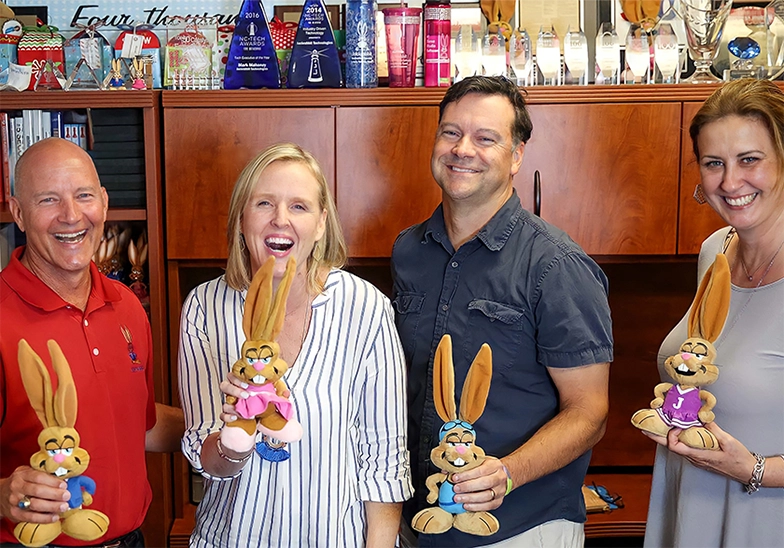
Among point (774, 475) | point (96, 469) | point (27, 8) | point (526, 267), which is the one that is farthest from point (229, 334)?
point (27, 8)

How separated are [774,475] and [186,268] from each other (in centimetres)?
187

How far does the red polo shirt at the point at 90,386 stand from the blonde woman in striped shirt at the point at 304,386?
0.19 metres

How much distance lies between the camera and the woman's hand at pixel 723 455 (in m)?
1.53

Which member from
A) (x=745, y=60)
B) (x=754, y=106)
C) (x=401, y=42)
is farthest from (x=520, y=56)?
(x=754, y=106)

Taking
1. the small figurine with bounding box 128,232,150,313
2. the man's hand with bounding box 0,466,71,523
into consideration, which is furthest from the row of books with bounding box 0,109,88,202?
the man's hand with bounding box 0,466,71,523

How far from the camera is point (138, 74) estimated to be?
2598mm

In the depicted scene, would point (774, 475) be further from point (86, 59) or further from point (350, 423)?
Answer: point (86, 59)

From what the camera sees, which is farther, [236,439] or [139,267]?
[139,267]

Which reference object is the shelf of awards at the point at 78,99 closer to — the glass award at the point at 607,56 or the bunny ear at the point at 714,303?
the glass award at the point at 607,56

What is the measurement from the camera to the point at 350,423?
162cm

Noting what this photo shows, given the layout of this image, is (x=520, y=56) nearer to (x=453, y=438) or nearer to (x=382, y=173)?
(x=382, y=173)

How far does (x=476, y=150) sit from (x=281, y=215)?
1.47ft

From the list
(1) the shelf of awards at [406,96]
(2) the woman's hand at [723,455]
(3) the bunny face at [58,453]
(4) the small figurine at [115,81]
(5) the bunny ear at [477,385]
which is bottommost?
(2) the woman's hand at [723,455]

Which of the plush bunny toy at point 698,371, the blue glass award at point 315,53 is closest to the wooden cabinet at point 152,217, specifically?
the blue glass award at point 315,53
